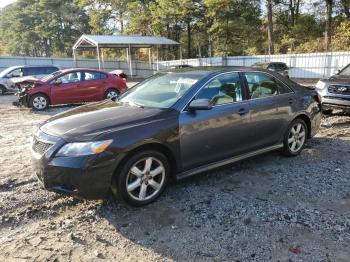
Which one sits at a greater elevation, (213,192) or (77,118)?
(77,118)

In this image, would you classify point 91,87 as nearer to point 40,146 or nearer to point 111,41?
point 40,146

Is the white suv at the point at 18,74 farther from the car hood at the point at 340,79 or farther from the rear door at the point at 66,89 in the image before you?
the car hood at the point at 340,79

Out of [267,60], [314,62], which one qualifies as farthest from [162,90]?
[267,60]

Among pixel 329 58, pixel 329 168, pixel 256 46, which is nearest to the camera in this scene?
pixel 329 168

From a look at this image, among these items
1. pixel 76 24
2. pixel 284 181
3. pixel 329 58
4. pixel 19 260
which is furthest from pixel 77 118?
pixel 76 24

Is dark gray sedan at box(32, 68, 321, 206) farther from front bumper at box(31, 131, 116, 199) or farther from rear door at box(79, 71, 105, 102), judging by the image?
rear door at box(79, 71, 105, 102)

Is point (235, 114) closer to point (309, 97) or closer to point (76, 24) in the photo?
point (309, 97)

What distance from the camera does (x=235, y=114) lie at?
5.04 metres

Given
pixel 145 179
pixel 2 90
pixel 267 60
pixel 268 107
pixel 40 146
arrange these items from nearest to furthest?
1. pixel 40 146
2. pixel 145 179
3. pixel 268 107
4. pixel 2 90
5. pixel 267 60

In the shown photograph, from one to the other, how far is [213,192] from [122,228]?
4.57ft

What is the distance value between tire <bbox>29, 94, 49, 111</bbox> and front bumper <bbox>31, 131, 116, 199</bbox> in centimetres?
927

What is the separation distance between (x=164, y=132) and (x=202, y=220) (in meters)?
1.10

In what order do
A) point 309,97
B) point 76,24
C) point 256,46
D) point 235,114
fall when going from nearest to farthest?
1. point 235,114
2. point 309,97
3. point 256,46
4. point 76,24

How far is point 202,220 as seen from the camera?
13.1 ft
